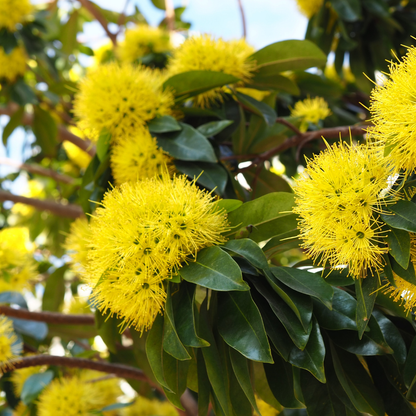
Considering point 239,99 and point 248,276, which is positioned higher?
point 239,99

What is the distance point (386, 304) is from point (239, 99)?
2.31ft

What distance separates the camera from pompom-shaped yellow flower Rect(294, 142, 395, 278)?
67 cm

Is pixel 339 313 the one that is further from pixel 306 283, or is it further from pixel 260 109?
pixel 260 109

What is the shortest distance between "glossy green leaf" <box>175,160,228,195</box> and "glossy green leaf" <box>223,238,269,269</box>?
11.2 inches

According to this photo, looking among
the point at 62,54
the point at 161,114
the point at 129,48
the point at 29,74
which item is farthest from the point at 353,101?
the point at 29,74

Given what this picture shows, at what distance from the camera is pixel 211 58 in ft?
4.13

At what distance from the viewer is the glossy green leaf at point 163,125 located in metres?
1.13

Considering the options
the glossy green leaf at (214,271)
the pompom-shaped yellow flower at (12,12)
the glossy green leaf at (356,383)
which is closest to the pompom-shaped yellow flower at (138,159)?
the glossy green leaf at (214,271)

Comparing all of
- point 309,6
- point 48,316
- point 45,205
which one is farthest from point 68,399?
point 309,6

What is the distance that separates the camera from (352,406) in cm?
77

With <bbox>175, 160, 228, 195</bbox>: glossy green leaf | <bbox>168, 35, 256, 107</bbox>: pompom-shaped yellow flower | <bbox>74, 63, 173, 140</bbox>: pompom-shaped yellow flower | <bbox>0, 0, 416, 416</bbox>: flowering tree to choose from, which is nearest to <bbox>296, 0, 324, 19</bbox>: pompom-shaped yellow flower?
<bbox>0, 0, 416, 416</bbox>: flowering tree

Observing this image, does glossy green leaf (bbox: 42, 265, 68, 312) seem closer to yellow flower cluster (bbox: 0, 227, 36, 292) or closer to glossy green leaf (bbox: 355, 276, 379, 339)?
yellow flower cluster (bbox: 0, 227, 36, 292)

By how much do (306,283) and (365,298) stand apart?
0.10 metres

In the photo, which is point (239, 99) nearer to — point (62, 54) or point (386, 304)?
point (386, 304)
